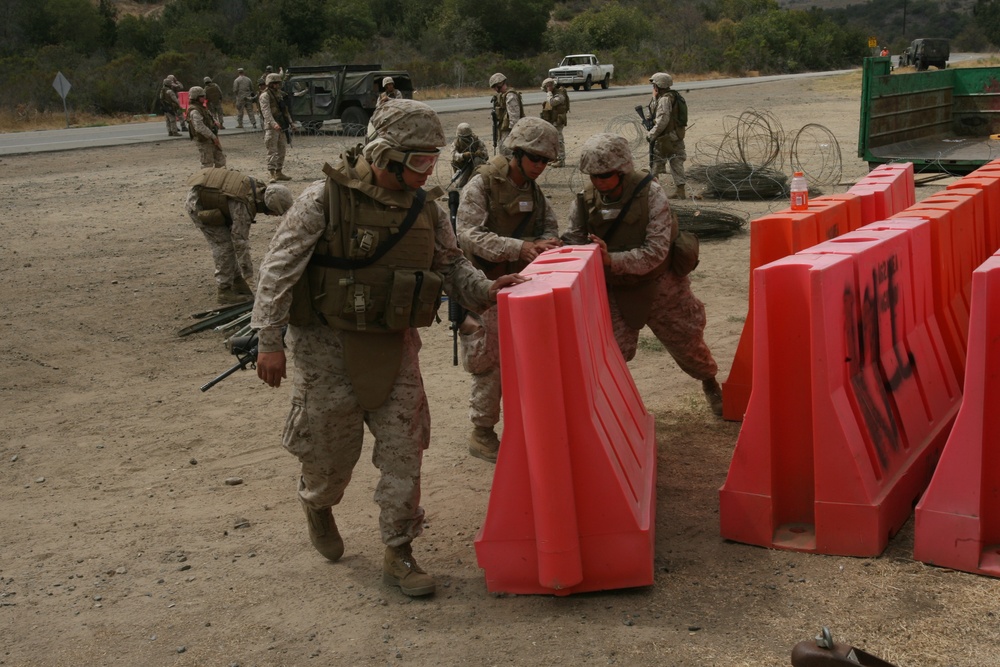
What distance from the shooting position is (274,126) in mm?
18578

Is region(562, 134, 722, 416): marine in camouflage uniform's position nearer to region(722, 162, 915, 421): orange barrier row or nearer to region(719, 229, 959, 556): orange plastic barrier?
region(722, 162, 915, 421): orange barrier row

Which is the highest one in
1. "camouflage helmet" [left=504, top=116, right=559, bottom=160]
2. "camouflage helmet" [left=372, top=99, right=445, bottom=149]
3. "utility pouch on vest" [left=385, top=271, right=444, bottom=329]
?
"camouflage helmet" [left=372, top=99, right=445, bottom=149]

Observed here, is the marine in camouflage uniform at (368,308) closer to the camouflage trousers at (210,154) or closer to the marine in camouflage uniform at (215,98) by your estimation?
the camouflage trousers at (210,154)

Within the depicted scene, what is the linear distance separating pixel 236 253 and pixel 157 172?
11.5 meters

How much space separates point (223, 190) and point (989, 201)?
20.4ft

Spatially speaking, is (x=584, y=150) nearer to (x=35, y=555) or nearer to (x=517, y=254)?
(x=517, y=254)

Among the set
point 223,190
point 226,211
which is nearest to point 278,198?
point 223,190

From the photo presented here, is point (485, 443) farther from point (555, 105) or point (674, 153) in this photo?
point (555, 105)

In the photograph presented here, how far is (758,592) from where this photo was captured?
4059 millimetres

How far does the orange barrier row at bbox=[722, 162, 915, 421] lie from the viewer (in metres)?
5.77

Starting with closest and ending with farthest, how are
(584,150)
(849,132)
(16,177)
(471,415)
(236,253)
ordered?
(584,150), (471,415), (236,253), (16,177), (849,132)

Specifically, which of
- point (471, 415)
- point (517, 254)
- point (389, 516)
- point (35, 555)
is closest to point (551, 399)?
point (389, 516)

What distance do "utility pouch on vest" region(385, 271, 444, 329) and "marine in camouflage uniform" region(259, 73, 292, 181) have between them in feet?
49.2

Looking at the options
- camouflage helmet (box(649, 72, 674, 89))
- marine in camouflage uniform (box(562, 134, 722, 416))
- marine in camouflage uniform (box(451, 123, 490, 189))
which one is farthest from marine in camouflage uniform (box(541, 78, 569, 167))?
marine in camouflage uniform (box(562, 134, 722, 416))
